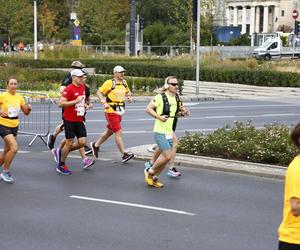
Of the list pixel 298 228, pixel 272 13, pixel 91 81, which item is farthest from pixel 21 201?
pixel 272 13

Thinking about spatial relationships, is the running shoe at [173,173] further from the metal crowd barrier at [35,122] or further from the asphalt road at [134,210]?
the metal crowd barrier at [35,122]

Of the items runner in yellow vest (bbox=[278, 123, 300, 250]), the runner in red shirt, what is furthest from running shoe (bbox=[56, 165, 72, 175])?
runner in yellow vest (bbox=[278, 123, 300, 250])

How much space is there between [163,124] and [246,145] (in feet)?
7.74

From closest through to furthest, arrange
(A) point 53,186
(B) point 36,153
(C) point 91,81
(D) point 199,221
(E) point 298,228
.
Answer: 1. (E) point 298,228
2. (D) point 199,221
3. (A) point 53,186
4. (B) point 36,153
5. (C) point 91,81

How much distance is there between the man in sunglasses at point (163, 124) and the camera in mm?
10336

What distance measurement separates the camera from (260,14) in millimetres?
132625

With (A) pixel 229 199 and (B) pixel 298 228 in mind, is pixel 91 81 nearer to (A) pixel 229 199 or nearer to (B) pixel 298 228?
(A) pixel 229 199

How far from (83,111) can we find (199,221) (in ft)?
12.2

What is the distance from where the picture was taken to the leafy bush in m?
11.9

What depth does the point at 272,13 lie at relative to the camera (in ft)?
427

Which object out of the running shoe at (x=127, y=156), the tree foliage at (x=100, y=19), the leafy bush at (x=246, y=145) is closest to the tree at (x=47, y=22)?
the tree foliage at (x=100, y=19)

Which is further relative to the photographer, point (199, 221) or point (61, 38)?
point (61, 38)

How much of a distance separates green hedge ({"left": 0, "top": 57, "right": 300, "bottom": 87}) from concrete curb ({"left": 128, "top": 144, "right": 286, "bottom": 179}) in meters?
23.8

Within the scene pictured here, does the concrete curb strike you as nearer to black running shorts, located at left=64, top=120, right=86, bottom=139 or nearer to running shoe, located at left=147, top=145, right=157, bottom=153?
running shoe, located at left=147, top=145, right=157, bottom=153
